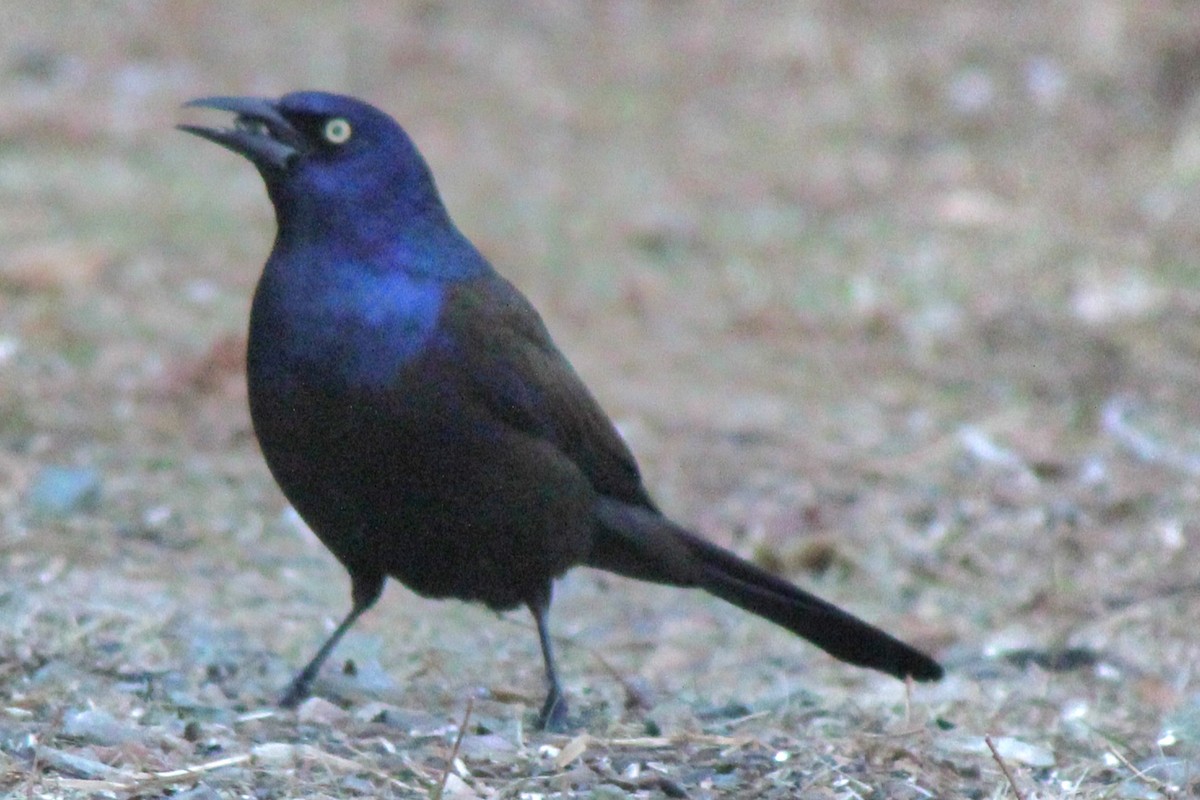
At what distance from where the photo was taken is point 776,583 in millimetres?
4375

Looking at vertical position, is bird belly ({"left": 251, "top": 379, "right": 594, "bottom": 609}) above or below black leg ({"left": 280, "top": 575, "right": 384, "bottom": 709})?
above

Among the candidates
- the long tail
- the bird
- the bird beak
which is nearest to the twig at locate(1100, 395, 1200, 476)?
the long tail

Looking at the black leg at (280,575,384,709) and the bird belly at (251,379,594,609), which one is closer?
the bird belly at (251,379,594,609)

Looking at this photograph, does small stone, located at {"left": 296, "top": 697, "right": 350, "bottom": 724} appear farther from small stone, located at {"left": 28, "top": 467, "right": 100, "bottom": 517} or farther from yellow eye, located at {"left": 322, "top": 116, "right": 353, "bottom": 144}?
small stone, located at {"left": 28, "top": 467, "right": 100, "bottom": 517}

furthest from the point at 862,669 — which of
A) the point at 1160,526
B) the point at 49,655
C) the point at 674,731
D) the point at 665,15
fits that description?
the point at 665,15

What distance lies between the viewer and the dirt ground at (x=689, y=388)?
372cm

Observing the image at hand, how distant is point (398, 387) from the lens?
12.0 ft

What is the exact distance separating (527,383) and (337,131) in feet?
2.00

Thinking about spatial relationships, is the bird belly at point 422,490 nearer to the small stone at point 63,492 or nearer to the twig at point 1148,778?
the twig at point 1148,778

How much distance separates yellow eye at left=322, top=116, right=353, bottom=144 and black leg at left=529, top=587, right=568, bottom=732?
0.99 m

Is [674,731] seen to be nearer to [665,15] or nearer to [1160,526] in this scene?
[1160,526]

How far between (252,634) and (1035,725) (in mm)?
1723

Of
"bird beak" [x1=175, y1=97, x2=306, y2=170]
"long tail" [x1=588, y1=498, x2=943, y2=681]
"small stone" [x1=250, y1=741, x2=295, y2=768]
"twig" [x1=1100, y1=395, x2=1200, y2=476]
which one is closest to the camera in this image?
"small stone" [x1=250, y1=741, x2=295, y2=768]

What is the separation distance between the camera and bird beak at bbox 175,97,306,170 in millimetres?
3801
